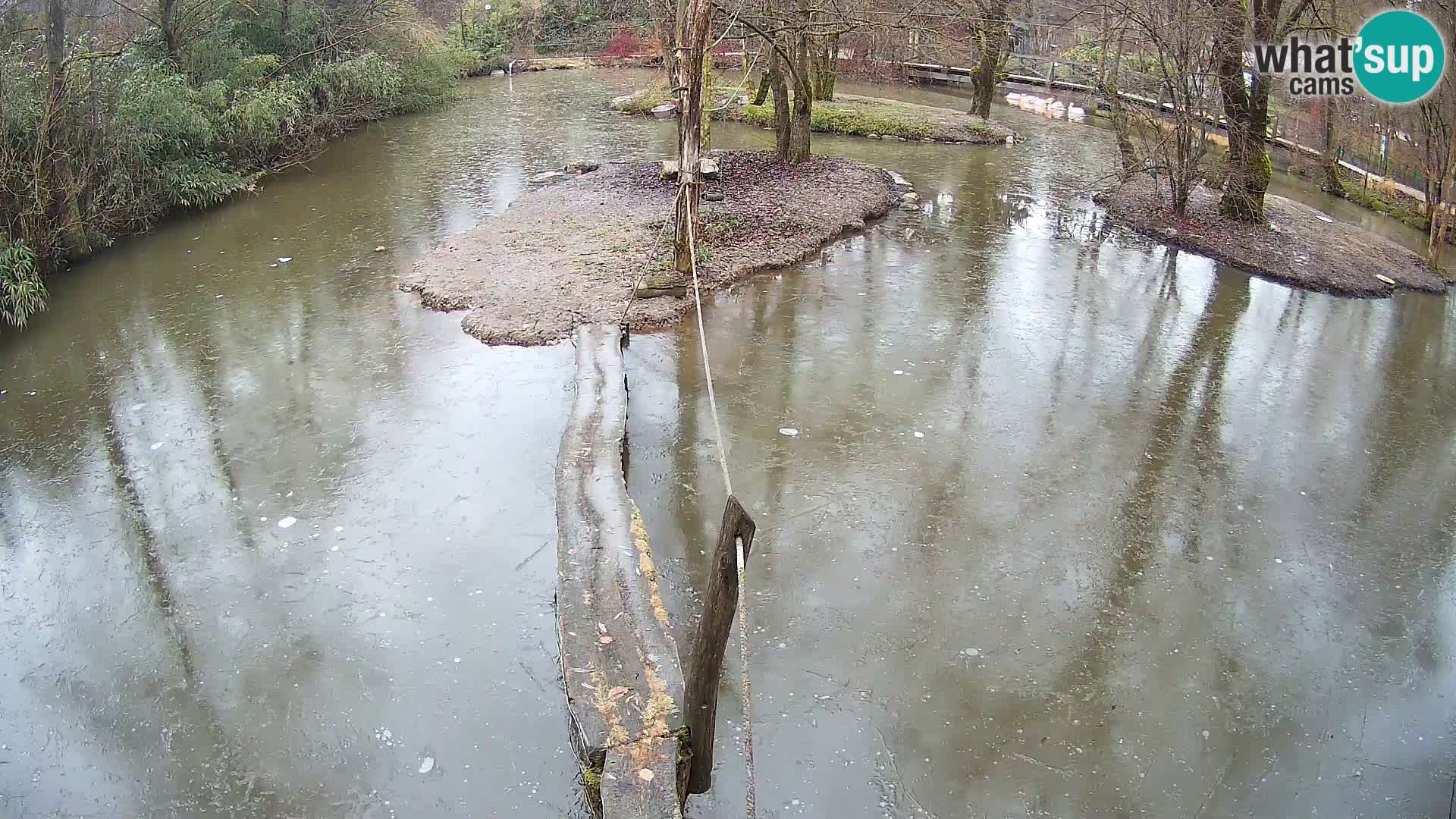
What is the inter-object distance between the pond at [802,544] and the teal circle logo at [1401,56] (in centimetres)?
326

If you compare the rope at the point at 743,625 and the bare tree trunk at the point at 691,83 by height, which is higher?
the bare tree trunk at the point at 691,83

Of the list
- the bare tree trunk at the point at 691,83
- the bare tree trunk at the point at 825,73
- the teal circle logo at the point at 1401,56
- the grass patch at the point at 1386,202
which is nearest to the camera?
the bare tree trunk at the point at 691,83

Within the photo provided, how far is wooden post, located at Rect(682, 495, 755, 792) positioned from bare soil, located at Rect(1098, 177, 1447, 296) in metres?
10.3

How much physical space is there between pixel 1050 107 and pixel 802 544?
20.2 metres

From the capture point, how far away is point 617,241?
11367 millimetres

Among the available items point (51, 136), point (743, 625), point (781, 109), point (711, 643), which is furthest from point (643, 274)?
point (51, 136)

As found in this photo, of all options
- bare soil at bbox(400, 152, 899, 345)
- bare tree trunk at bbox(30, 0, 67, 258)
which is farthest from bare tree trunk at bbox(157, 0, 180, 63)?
bare soil at bbox(400, 152, 899, 345)

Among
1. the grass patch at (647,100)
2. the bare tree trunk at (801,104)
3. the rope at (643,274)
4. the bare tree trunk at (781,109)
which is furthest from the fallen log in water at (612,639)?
the grass patch at (647,100)

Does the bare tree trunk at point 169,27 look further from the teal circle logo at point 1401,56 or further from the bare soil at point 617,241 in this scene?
the teal circle logo at point 1401,56

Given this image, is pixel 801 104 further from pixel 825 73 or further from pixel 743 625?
pixel 743 625

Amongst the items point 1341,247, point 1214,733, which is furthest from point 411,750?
point 1341,247

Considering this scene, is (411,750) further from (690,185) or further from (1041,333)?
(1041,333)

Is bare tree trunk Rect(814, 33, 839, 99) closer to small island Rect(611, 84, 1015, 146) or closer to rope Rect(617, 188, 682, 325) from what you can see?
small island Rect(611, 84, 1015, 146)

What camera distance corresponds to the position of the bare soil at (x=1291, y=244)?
1140 centimetres
